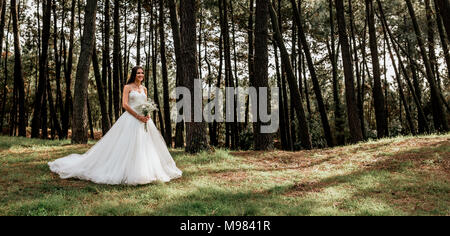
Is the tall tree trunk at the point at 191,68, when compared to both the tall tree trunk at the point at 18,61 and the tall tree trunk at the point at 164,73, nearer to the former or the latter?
the tall tree trunk at the point at 164,73

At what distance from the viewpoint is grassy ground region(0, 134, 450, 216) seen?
4938 millimetres

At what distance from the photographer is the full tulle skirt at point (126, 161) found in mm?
6504

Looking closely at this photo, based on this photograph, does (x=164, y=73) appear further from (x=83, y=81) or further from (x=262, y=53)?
(x=262, y=53)

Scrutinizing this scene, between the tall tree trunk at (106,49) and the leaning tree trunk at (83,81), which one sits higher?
the tall tree trunk at (106,49)

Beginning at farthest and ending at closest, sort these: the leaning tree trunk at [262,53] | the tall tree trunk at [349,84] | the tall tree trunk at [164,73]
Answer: the tall tree trunk at [164,73]
the tall tree trunk at [349,84]
the leaning tree trunk at [262,53]

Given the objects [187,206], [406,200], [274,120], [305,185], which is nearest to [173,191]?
[187,206]

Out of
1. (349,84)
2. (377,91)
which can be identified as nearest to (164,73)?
(349,84)

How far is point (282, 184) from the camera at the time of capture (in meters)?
6.93

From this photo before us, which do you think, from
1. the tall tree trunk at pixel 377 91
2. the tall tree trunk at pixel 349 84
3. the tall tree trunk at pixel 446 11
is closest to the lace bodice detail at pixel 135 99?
the tall tree trunk at pixel 349 84

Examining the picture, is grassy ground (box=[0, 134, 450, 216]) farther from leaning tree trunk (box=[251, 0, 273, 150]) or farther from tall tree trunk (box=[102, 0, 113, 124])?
tall tree trunk (box=[102, 0, 113, 124])

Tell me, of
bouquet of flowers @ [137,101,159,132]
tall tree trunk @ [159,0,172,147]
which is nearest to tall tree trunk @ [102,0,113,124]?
tall tree trunk @ [159,0,172,147]

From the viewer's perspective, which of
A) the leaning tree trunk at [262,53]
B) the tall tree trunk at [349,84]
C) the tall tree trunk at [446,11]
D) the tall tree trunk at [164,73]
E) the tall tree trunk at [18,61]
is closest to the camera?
the tall tree trunk at [446,11]

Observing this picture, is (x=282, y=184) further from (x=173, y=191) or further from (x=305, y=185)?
(x=173, y=191)
